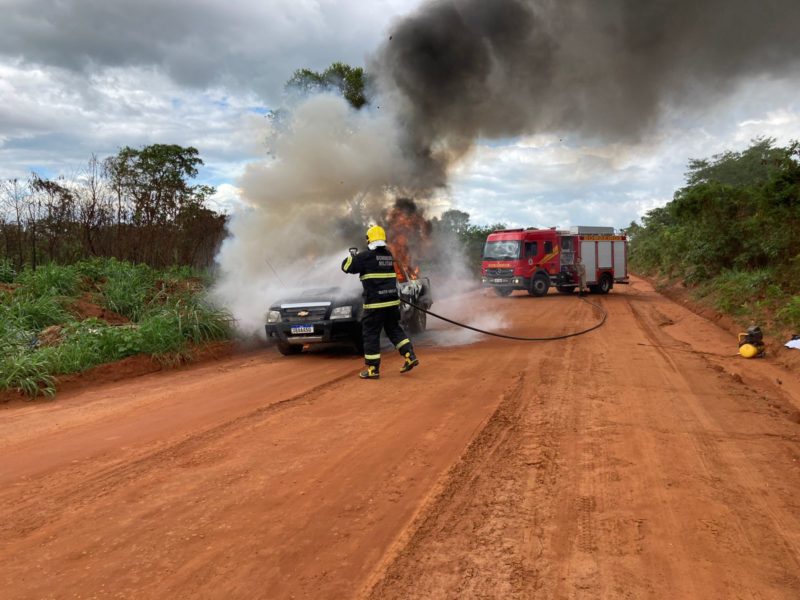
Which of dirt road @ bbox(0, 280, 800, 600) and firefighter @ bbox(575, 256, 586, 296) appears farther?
firefighter @ bbox(575, 256, 586, 296)

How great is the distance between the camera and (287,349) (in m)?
9.62

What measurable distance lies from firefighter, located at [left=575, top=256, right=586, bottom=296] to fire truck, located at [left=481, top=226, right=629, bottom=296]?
0.12 metres

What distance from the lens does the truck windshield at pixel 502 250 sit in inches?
847

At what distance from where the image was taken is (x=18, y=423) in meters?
5.99

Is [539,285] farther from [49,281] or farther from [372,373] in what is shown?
[49,281]

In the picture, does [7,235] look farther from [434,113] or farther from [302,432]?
[302,432]

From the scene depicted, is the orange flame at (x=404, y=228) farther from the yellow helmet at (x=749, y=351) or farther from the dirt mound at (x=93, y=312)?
the yellow helmet at (x=749, y=351)

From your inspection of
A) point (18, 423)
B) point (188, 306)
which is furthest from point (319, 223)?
point (18, 423)

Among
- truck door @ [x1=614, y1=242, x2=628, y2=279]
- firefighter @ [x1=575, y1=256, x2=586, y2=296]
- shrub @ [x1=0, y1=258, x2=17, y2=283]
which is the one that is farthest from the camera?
truck door @ [x1=614, y1=242, x2=628, y2=279]

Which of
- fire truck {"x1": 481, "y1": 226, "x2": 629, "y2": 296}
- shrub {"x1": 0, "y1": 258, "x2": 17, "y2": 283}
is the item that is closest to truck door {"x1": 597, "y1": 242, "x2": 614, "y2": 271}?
fire truck {"x1": 481, "y1": 226, "x2": 629, "y2": 296}

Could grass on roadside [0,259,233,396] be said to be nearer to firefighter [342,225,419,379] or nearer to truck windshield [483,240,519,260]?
firefighter [342,225,419,379]

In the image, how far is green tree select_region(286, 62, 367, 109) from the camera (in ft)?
46.4

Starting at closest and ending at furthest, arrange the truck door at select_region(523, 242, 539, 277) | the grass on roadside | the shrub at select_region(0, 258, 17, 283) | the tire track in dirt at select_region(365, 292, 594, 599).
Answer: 1. the tire track in dirt at select_region(365, 292, 594, 599)
2. the grass on roadside
3. the shrub at select_region(0, 258, 17, 283)
4. the truck door at select_region(523, 242, 539, 277)

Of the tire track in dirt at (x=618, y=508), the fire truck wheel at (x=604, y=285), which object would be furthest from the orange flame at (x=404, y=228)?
the fire truck wheel at (x=604, y=285)
